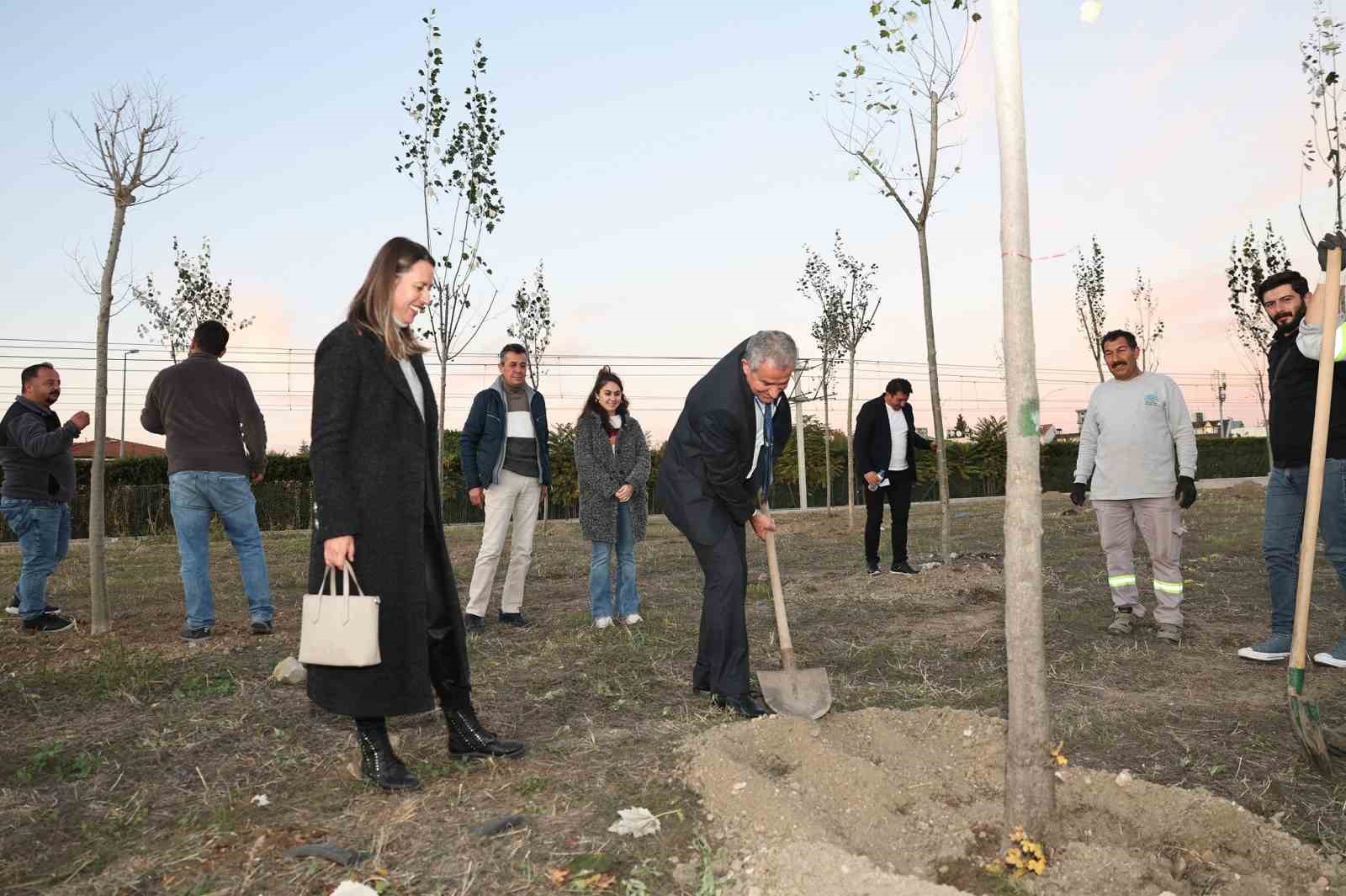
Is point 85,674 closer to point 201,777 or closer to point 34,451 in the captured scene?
point 34,451

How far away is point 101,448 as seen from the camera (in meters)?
6.80

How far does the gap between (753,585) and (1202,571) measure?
179 inches

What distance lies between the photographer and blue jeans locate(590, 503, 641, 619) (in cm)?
690

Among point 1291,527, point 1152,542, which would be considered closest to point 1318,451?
point 1291,527

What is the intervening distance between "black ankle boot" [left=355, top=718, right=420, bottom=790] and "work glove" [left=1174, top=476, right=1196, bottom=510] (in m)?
5.00

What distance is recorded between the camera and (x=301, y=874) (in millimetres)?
2918

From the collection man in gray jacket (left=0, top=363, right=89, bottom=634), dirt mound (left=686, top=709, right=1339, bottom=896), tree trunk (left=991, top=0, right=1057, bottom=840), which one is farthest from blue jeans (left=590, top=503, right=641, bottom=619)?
tree trunk (left=991, top=0, right=1057, bottom=840)

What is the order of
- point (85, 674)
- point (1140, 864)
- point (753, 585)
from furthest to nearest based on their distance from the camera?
point (753, 585) → point (85, 674) → point (1140, 864)

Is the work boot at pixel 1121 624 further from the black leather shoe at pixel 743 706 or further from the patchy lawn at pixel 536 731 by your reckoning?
the black leather shoe at pixel 743 706

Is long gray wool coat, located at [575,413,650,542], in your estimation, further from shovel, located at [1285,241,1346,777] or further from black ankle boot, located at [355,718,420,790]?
shovel, located at [1285,241,1346,777]

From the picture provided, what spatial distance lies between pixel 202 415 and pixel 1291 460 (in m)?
6.50

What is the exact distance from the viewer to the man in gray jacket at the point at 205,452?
20.7 feet

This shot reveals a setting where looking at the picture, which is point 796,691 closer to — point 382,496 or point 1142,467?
point 382,496

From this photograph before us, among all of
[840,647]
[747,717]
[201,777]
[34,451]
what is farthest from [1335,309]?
[34,451]
